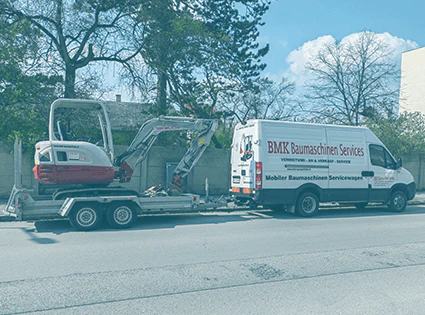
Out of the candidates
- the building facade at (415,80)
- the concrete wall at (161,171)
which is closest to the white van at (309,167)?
the concrete wall at (161,171)

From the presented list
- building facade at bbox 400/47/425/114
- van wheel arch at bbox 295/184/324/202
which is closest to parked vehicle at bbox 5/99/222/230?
van wheel arch at bbox 295/184/324/202

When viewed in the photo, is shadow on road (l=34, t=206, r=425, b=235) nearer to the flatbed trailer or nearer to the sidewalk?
the flatbed trailer

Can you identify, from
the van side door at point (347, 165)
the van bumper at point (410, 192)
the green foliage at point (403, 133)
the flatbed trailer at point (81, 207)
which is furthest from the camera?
the green foliage at point (403, 133)

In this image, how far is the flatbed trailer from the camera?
358 inches

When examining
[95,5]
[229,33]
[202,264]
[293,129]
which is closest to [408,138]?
[229,33]

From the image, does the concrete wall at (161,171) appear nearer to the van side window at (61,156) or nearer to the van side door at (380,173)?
the van side window at (61,156)

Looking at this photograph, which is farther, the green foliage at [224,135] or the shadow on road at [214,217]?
the green foliage at [224,135]

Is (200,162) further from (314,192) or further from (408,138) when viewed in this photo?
(408,138)

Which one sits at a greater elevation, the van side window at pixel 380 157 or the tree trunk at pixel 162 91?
the tree trunk at pixel 162 91

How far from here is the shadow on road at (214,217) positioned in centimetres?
979

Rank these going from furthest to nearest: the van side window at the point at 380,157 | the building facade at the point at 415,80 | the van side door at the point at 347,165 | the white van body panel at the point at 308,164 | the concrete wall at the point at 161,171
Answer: the building facade at the point at 415,80
the concrete wall at the point at 161,171
the van side window at the point at 380,157
the van side door at the point at 347,165
the white van body panel at the point at 308,164

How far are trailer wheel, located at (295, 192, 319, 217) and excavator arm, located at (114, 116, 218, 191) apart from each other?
316 cm

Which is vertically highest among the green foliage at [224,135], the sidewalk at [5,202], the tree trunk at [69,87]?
the tree trunk at [69,87]

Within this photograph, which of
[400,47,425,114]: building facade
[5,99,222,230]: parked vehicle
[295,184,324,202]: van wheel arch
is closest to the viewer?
[5,99,222,230]: parked vehicle
